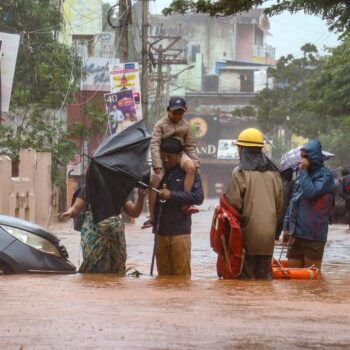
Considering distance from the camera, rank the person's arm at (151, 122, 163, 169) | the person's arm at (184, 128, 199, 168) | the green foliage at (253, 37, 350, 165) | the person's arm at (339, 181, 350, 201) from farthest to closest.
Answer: the green foliage at (253, 37, 350, 165) < the person's arm at (339, 181, 350, 201) < the person's arm at (184, 128, 199, 168) < the person's arm at (151, 122, 163, 169)

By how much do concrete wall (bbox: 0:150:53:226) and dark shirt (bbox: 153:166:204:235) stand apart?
50.2ft

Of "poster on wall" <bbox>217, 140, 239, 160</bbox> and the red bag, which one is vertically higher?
the red bag

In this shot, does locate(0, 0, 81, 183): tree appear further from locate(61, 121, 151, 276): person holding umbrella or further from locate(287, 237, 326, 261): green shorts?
locate(287, 237, 326, 261): green shorts

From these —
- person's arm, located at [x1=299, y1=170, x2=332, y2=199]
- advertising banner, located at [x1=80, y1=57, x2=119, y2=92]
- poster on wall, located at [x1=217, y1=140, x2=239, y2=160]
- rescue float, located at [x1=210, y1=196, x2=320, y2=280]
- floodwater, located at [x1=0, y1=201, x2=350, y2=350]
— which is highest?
advertising banner, located at [x1=80, y1=57, x2=119, y2=92]

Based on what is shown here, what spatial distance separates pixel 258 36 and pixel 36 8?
74303 mm

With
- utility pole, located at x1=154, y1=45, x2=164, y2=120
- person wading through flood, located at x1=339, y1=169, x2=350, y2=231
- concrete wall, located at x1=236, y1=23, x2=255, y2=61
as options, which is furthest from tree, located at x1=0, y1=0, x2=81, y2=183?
concrete wall, located at x1=236, y1=23, x2=255, y2=61

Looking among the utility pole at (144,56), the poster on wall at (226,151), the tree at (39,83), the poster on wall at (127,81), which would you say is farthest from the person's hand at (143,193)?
the poster on wall at (226,151)

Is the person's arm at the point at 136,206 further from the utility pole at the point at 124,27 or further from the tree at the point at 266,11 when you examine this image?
the utility pole at the point at 124,27

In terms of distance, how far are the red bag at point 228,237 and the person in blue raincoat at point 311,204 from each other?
874mm

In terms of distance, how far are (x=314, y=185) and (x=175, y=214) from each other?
142 centimetres

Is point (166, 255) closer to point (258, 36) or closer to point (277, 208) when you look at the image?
point (277, 208)

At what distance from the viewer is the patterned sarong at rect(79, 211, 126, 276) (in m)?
10.8

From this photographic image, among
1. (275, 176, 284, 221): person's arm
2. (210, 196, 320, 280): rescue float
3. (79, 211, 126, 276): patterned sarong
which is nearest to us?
(210, 196, 320, 280): rescue float

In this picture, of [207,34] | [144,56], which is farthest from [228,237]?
[207,34]
